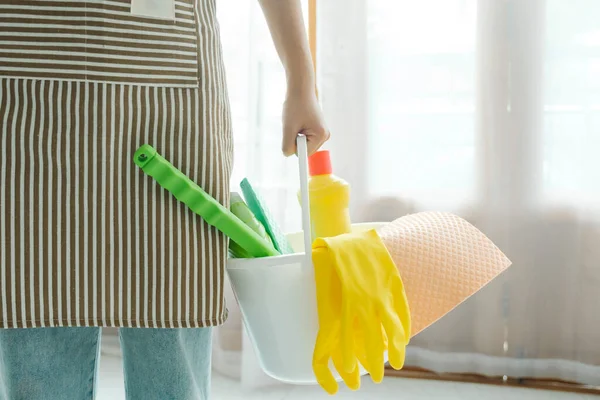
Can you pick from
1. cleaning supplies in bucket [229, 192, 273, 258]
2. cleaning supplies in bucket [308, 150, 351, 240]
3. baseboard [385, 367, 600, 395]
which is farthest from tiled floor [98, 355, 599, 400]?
cleaning supplies in bucket [229, 192, 273, 258]

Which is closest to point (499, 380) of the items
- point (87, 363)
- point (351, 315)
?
point (351, 315)

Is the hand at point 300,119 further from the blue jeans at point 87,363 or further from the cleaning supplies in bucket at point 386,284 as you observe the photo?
the blue jeans at point 87,363

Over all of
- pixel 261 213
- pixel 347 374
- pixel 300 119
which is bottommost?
pixel 347 374

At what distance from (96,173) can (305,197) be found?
0.20 meters

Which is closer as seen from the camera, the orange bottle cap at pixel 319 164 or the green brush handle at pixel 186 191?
the green brush handle at pixel 186 191

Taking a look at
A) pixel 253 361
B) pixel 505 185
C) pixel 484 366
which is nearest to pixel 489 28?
pixel 505 185

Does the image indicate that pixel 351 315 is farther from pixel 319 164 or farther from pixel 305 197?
pixel 319 164

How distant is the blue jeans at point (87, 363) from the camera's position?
0.60 meters

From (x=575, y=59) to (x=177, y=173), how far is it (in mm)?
1112

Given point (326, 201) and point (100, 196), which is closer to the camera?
point (100, 196)

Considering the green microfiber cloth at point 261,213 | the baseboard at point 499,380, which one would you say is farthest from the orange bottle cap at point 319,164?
the baseboard at point 499,380

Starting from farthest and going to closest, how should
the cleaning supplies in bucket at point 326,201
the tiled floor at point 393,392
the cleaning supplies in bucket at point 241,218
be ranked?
the tiled floor at point 393,392, the cleaning supplies in bucket at point 326,201, the cleaning supplies in bucket at point 241,218

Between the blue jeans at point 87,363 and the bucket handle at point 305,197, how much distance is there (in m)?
0.13

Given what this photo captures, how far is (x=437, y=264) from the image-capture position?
73 centimetres
